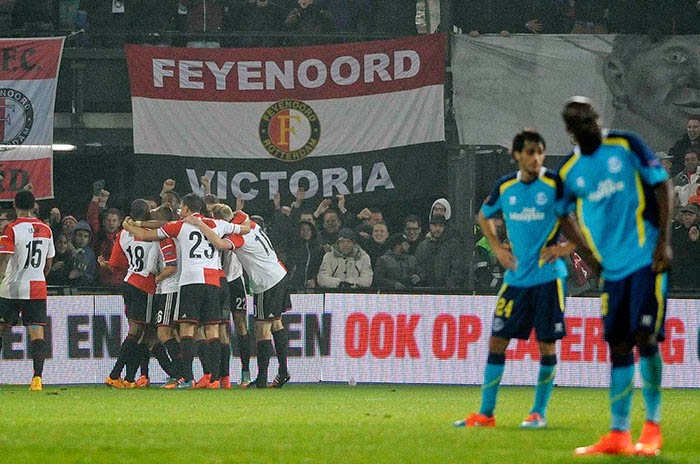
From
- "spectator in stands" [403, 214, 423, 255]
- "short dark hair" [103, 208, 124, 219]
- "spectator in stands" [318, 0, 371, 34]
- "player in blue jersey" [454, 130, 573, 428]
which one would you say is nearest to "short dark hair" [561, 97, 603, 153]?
"player in blue jersey" [454, 130, 573, 428]

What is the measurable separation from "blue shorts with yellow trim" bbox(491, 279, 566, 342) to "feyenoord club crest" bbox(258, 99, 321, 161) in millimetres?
11937

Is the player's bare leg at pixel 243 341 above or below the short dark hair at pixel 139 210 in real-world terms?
below

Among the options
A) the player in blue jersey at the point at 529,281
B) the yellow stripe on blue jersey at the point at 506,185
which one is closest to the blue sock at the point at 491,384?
the player in blue jersey at the point at 529,281

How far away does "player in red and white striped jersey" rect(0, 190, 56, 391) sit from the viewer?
17938 mm

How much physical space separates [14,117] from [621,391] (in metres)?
15.8

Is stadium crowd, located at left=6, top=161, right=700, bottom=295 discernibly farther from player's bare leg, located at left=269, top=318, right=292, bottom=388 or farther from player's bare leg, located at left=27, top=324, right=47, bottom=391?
player's bare leg, located at left=27, top=324, right=47, bottom=391

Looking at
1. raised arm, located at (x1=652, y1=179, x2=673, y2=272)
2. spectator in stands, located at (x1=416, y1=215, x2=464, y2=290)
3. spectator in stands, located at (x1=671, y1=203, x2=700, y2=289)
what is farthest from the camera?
spectator in stands, located at (x1=416, y1=215, x2=464, y2=290)

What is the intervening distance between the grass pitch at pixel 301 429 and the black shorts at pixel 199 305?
4.87 feet

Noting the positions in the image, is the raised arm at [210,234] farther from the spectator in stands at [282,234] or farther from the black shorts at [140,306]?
the spectator in stands at [282,234]

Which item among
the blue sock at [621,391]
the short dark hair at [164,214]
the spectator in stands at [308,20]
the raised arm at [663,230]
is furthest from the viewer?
the spectator in stands at [308,20]

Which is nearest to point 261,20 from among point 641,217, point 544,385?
point 544,385

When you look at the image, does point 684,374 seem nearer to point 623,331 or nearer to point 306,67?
point 306,67

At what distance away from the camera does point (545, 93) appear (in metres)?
22.0

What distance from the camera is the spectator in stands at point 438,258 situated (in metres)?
20.8
